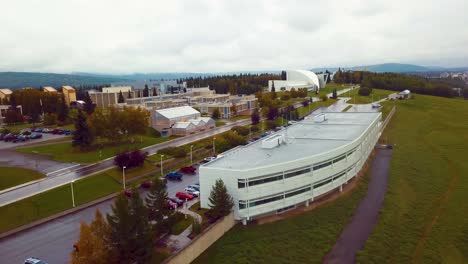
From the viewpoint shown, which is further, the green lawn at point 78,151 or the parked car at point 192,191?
the green lawn at point 78,151

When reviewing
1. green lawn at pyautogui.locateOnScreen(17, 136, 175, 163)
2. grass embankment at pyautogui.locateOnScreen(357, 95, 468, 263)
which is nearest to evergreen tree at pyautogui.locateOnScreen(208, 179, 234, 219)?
grass embankment at pyautogui.locateOnScreen(357, 95, 468, 263)

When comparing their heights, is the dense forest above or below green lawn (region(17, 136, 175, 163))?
above

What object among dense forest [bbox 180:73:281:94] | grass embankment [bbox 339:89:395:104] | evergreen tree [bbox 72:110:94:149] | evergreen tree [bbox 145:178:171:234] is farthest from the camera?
dense forest [bbox 180:73:281:94]

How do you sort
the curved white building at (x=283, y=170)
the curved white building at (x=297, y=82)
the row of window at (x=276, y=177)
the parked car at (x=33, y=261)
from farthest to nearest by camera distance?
the curved white building at (x=297, y=82)
the curved white building at (x=283, y=170)
the row of window at (x=276, y=177)
the parked car at (x=33, y=261)

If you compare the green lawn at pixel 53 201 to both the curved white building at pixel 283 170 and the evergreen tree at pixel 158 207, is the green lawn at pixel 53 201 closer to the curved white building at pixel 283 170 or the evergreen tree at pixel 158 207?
the evergreen tree at pixel 158 207

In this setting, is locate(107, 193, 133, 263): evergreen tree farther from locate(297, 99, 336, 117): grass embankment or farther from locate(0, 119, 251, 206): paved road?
locate(297, 99, 336, 117): grass embankment

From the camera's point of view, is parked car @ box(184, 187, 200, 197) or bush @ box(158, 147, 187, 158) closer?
parked car @ box(184, 187, 200, 197)

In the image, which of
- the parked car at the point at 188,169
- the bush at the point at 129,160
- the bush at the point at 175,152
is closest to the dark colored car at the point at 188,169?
the parked car at the point at 188,169
